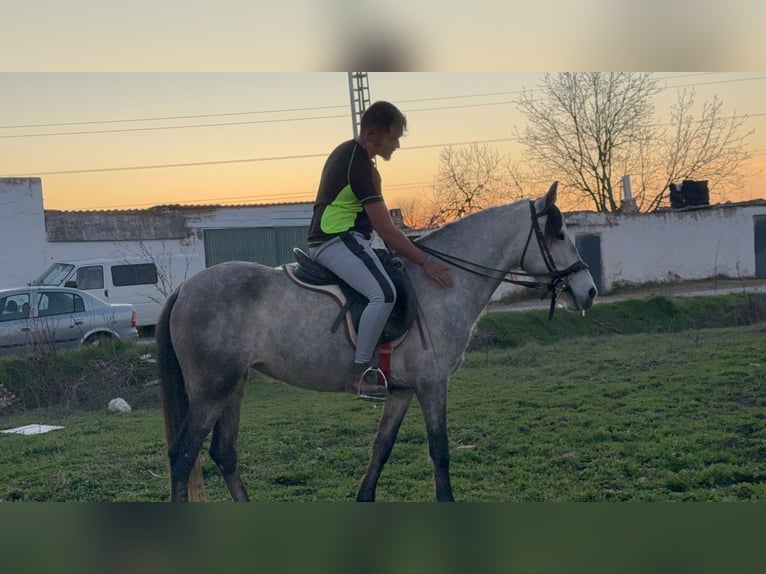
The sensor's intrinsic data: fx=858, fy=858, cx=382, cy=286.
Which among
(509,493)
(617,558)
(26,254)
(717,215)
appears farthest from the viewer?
(26,254)

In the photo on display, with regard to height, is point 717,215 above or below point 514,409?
above

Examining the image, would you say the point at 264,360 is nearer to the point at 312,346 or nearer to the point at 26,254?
the point at 312,346

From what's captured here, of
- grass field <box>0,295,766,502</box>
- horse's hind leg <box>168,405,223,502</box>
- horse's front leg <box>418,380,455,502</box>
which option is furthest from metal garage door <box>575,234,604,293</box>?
horse's hind leg <box>168,405,223,502</box>

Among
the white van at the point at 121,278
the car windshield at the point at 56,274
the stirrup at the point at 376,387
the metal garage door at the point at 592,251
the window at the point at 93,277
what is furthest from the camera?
the window at the point at 93,277

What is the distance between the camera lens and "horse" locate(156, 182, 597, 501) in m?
4.82

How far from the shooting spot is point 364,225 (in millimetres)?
4934

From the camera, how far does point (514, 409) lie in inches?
350

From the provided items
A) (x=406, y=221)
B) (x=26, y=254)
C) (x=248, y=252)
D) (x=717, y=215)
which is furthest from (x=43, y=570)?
(x=26, y=254)

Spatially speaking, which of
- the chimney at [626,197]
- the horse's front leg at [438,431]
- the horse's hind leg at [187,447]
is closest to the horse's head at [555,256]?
the horse's front leg at [438,431]

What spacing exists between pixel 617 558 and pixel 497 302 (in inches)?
451

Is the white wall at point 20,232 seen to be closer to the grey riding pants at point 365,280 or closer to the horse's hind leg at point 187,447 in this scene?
the horse's hind leg at point 187,447

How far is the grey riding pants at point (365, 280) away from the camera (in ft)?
15.5

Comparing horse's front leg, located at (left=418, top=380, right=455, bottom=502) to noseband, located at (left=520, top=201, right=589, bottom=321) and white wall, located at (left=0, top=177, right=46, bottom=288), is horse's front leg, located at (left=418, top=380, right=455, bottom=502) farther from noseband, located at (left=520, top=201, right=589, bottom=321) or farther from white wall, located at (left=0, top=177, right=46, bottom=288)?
white wall, located at (left=0, top=177, right=46, bottom=288)

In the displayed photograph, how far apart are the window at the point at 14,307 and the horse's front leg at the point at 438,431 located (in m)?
8.23
